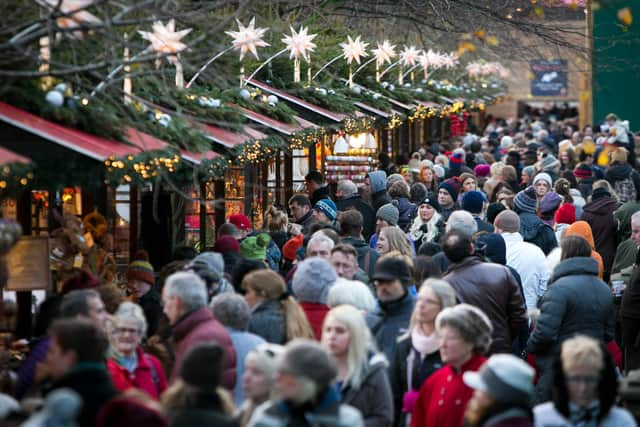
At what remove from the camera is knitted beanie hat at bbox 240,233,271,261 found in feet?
43.0

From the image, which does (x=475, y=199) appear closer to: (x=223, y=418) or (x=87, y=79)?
(x=87, y=79)

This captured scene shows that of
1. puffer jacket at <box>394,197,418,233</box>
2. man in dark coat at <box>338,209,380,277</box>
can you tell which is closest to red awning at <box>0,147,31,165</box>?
man in dark coat at <box>338,209,380,277</box>

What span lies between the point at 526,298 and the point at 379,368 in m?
5.16

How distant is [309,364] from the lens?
6.14 metres

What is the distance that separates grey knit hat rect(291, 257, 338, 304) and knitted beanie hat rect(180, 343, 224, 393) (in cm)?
283

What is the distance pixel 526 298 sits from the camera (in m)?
12.4

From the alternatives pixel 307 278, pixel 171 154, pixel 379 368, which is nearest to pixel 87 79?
pixel 171 154

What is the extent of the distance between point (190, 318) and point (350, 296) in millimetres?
1121

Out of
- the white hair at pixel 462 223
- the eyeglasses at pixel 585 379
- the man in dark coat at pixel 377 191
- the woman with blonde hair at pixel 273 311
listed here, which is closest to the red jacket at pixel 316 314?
the woman with blonde hair at pixel 273 311

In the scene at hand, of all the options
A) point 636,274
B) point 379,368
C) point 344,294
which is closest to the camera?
point 379,368

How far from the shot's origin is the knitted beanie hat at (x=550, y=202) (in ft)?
51.6

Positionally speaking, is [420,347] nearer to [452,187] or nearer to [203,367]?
[203,367]

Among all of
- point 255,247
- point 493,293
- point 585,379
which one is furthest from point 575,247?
point 585,379

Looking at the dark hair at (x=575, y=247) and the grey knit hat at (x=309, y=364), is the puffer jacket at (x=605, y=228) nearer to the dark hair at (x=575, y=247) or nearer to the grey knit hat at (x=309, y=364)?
the dark hair at (x=575, y=247)
